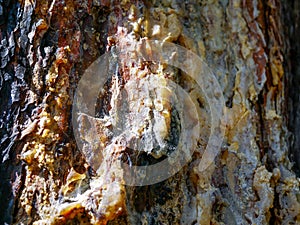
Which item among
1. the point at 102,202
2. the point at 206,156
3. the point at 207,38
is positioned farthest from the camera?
the point at 207,38

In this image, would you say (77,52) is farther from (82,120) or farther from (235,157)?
(235,157)

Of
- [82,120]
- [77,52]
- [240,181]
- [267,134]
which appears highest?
[77,52]

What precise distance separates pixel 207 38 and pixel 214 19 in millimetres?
61

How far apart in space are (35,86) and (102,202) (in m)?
0.30

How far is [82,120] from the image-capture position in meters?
0.99

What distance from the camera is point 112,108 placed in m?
1.01

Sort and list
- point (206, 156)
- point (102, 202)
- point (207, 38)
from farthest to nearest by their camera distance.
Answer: point (207, 38) < point (206, 156) < point (102, 202)

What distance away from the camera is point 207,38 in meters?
1.15

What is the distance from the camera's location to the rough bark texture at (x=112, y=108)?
3.13 feet

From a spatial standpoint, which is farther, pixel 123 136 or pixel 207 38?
pixel 207 38

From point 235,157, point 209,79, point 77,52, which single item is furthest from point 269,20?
point 77,52

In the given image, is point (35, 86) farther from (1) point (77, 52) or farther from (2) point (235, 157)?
(2) point (235, 157)

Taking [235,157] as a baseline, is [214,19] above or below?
above

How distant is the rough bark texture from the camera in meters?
0.95
